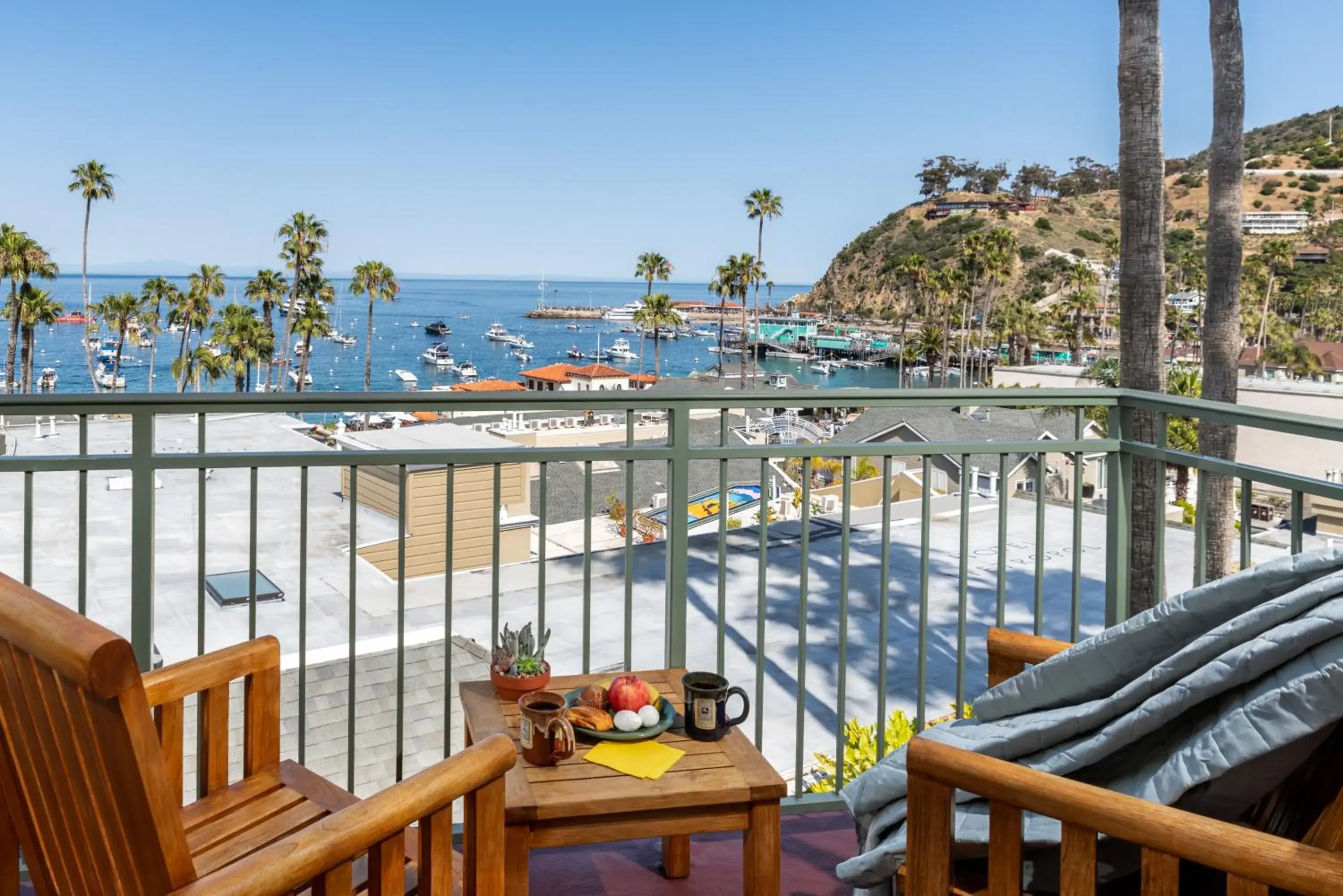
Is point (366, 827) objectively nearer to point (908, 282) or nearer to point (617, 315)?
point (908, 282)

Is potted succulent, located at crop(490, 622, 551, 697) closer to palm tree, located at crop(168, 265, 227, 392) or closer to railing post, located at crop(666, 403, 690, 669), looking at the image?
railing post, located at crop(666, 403, 690, 669)

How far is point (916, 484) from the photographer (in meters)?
30.4

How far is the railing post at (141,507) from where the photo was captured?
2.02m

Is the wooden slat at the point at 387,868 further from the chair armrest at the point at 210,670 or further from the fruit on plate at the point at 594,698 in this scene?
the fruit on plate at the point at 594,698

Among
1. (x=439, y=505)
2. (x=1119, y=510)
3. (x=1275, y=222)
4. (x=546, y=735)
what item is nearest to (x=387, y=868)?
(x=546, y=735)

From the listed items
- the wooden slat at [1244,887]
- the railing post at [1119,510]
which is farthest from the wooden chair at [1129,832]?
the railing post at [1119,510]

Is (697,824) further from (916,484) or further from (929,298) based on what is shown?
(929,298)

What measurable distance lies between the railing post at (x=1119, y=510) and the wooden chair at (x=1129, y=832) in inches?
53.4

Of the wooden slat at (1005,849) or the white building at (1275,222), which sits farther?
the white building at (1275,222)

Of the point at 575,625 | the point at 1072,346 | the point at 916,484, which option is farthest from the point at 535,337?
the point at 575,625

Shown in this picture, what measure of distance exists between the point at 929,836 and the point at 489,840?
590 millimetres

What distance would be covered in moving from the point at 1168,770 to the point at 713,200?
75242mm

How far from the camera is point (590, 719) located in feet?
5.88

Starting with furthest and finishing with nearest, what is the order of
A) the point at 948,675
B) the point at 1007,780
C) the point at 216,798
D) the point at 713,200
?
the point at 713,200, the point at 948,675, the point at 216,798, the point at 1007,780
